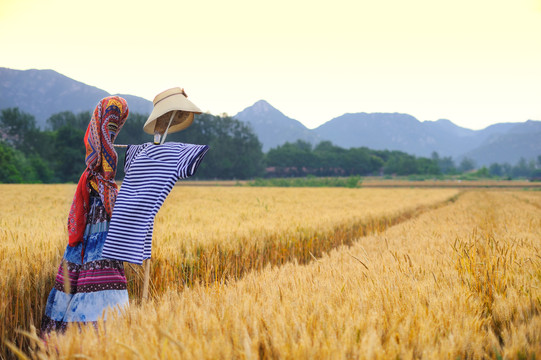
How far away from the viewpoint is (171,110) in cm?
249

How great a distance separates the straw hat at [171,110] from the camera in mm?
2477

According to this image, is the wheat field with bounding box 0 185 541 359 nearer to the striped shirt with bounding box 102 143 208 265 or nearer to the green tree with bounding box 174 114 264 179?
the striped shirt with bounding box 102 143 208 265

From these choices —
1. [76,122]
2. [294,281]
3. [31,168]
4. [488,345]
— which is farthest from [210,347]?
[76,122]

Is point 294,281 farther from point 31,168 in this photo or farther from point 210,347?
point 31,168

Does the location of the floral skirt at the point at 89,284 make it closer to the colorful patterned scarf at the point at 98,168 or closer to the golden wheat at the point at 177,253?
the colorful patterned scarf at the point at 98,168

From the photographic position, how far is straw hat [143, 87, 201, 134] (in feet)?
8.13

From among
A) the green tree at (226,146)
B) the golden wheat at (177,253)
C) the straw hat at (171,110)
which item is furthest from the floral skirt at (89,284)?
the green tree at (226,146)

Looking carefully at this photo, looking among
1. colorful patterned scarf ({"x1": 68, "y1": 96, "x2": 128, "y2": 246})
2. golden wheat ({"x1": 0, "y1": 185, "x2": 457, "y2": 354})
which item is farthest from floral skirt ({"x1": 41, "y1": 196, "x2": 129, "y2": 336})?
golden wheat ({"x1": 0, "y1": 185, "x2": 457, "y2": 354})

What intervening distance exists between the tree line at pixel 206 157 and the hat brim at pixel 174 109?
39.5 m

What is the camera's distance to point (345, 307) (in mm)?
1732

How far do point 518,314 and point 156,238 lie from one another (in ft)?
11.7

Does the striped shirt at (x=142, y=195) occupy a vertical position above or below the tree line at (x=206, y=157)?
below

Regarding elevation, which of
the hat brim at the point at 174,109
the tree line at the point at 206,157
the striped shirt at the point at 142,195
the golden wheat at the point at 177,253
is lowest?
the golden wheat at the point at 177,253

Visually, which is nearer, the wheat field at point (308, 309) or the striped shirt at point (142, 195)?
the wheat field at point (308, 309)
